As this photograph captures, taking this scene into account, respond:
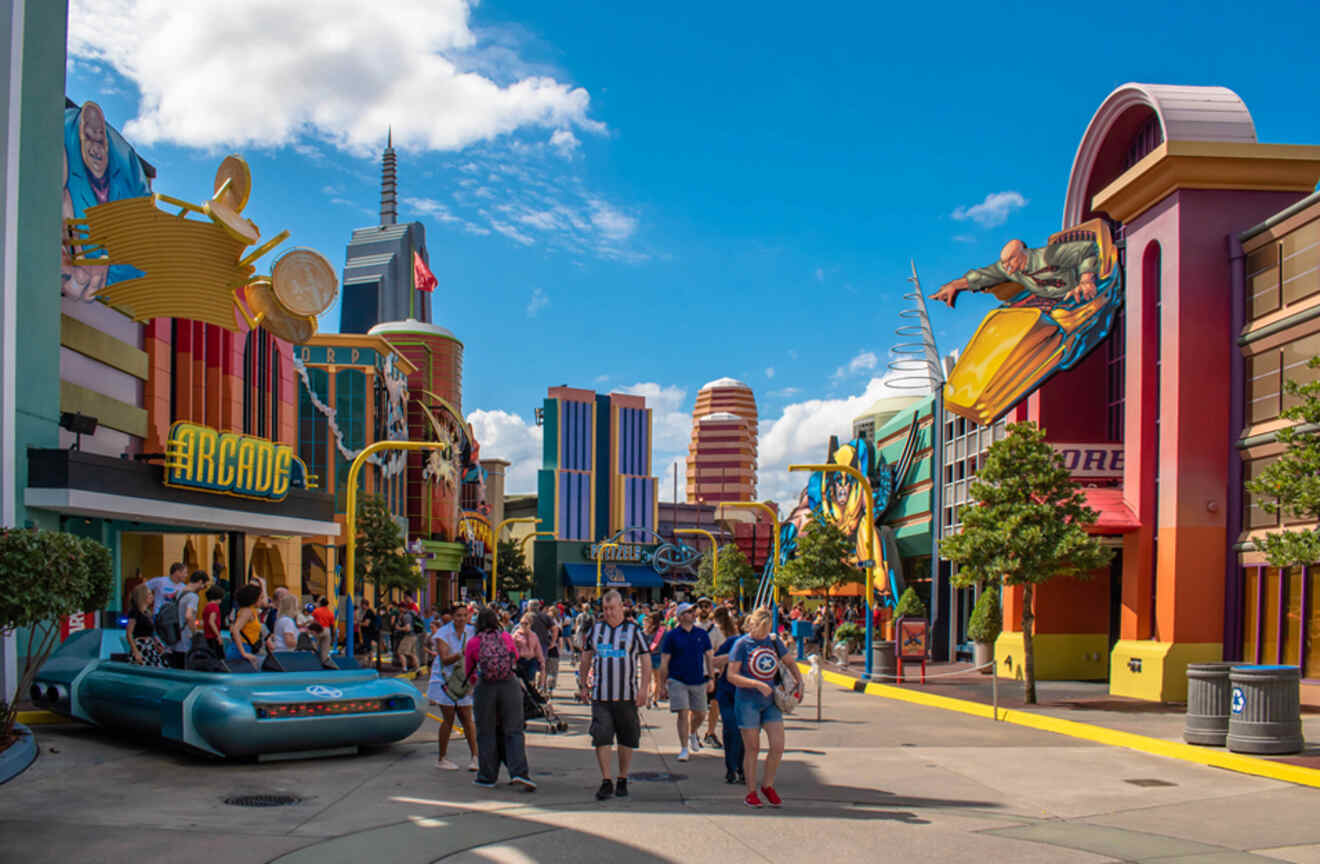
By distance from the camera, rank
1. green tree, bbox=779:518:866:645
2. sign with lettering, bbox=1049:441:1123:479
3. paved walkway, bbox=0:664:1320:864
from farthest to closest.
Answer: green tree, bbox=779:518:866:645 → sign with lettering, bbox=1049:441:1123:479 → paved walkway, bbox=0:664:1320:864

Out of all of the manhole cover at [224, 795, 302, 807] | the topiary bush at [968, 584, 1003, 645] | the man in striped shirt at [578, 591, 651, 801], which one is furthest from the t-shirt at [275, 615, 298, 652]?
the topiary bush at [968, 584, 1003, 645]

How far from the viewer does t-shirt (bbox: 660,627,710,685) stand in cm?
1309

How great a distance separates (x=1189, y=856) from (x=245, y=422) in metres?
29.8

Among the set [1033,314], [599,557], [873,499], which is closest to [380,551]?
[873,499]

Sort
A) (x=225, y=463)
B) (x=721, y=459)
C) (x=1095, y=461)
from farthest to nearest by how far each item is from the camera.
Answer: (x=721, y=459) < (x=1095, y=461) < (x=225, y=463)

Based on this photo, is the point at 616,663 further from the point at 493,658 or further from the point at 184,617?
the point at 184,617

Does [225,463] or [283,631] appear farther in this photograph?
[225,463]

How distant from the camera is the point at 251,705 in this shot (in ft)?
36.7

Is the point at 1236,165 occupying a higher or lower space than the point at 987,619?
higher

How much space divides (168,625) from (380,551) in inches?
853

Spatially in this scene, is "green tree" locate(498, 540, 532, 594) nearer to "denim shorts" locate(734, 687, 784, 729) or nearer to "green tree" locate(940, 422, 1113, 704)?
"green tree" locate(940, 422, 1113, 704)

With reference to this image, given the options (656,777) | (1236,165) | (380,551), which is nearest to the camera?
(656,777)

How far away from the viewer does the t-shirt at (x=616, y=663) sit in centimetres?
1038

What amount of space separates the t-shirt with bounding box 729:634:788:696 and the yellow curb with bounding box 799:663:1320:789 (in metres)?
5.80
